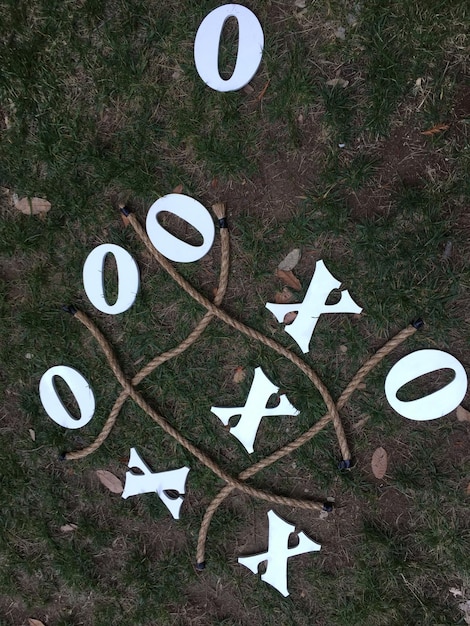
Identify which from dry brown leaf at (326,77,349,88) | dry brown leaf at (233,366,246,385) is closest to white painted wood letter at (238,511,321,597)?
dry brown leaf at (233,366,246,385)

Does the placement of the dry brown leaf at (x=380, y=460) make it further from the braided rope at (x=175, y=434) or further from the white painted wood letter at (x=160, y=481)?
the white painted wood letter at (x=160, y=481)

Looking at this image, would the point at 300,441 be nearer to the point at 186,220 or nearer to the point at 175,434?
the point at 175,434

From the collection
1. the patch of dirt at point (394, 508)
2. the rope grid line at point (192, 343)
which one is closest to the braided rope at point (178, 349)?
the rope grid line at point (192, 343)

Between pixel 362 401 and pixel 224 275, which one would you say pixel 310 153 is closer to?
pixel 224 275

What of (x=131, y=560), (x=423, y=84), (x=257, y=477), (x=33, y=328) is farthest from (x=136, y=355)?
(x=423, y=84)

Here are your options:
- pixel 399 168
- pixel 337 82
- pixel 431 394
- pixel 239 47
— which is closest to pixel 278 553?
pixel 431 394

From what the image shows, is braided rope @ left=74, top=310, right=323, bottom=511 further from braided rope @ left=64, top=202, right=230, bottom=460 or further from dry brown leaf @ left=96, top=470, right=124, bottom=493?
dry brown leaf @ left=96, top=470, right=124, bottom=493
